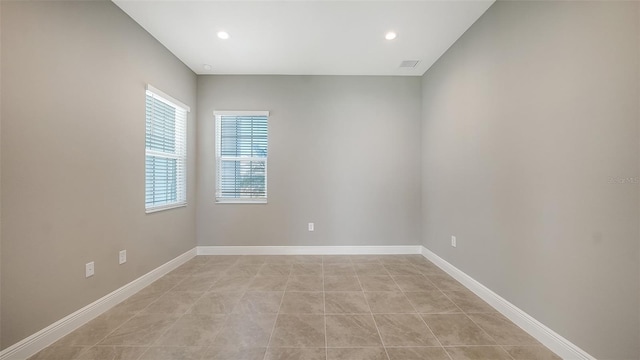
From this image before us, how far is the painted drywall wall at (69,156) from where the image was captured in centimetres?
135

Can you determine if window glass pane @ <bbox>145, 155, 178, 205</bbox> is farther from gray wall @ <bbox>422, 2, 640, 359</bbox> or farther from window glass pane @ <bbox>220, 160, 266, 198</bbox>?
gray wall @ <bbox>422, 2, 640, 359</bbox>

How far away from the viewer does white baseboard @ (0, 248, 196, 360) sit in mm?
1360

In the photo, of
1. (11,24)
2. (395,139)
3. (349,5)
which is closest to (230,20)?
(349,5)

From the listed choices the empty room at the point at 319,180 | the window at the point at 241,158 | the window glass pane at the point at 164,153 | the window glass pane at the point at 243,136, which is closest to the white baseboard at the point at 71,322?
the empty room at the point at 319,180

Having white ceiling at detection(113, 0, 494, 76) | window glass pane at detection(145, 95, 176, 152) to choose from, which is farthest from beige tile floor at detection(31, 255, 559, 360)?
white ceiling at detection(113, 0, 494, 76)

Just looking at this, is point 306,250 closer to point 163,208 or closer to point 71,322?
point 163,208

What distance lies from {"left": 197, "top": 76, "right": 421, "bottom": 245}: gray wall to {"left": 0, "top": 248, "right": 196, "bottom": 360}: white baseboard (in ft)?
3.54

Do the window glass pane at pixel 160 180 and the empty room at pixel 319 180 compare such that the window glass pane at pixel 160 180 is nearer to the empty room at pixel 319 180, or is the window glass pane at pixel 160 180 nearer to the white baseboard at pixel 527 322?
the empty room at pixel 319 180

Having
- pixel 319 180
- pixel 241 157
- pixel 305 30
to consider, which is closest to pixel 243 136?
pixel 241 157

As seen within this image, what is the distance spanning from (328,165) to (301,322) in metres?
2.10

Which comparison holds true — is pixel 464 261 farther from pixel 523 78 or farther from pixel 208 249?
pixel 208 249

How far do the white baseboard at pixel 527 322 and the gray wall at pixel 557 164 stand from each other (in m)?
0.05

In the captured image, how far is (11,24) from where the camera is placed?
1.33 m

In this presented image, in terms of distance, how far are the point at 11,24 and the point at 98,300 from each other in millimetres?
2026
